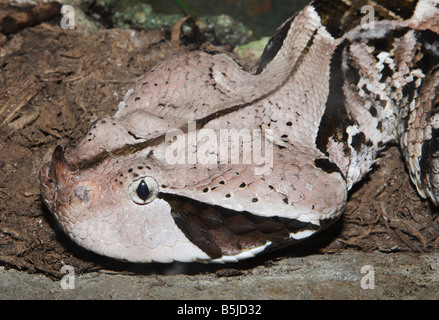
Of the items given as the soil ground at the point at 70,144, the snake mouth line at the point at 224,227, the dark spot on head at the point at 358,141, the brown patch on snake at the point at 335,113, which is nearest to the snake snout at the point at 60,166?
the snake mouth line at the point at 224,227

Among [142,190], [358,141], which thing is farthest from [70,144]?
[358,141]

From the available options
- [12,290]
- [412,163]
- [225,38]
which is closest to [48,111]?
[12,290]

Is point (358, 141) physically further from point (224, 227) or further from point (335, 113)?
point (224, 227)

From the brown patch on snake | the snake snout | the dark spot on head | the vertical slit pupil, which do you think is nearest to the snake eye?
the vertical slit pupil

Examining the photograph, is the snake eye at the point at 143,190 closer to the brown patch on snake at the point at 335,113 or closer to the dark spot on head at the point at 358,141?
the brown patch on snake at the point at 335,113

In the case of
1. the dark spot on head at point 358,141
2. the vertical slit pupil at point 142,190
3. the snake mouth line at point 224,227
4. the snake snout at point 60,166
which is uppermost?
the dark spot on head at point 358,141
